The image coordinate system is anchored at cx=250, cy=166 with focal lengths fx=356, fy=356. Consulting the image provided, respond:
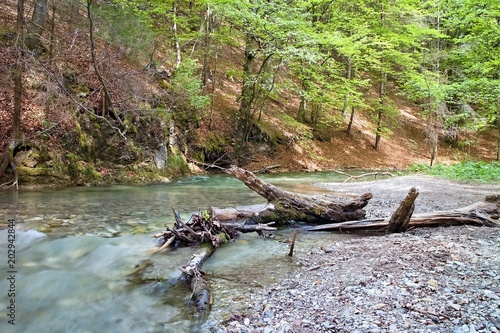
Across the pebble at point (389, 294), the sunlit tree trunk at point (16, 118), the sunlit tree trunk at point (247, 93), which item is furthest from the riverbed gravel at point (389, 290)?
the sunlit tree trunk at point (247, 93)

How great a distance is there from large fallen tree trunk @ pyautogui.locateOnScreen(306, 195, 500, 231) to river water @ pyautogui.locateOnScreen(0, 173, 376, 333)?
0.42 metres

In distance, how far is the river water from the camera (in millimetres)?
3918

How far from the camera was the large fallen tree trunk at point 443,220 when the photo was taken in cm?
679

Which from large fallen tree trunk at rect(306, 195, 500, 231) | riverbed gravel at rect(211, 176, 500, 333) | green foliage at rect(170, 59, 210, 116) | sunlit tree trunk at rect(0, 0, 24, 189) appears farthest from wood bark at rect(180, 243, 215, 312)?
green foliage at rect(170, 59, 210, 116)

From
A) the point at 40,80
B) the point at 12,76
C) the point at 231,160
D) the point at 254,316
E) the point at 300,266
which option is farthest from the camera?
the point at 231,160

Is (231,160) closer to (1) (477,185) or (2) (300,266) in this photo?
(1) (477,185)

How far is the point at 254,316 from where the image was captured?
144 inches

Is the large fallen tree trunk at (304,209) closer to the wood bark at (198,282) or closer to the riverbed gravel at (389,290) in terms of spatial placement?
the riverbed gravel at (389,290)

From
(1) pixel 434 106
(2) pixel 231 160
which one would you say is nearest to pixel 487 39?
(1) pixel 434 106

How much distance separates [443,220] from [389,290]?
3.79 metres

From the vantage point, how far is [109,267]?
215 inches

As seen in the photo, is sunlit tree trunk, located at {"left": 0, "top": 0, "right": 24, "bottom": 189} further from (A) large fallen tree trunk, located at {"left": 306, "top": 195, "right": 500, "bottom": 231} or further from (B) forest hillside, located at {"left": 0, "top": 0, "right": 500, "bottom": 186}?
(A) large fallen tree trunk, located at {"left": 306, "top": 195, "right": 500, "bottom": 231}

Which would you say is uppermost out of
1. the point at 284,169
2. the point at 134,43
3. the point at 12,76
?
the point at 134,43

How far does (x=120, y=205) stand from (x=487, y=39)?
44.1 ft
